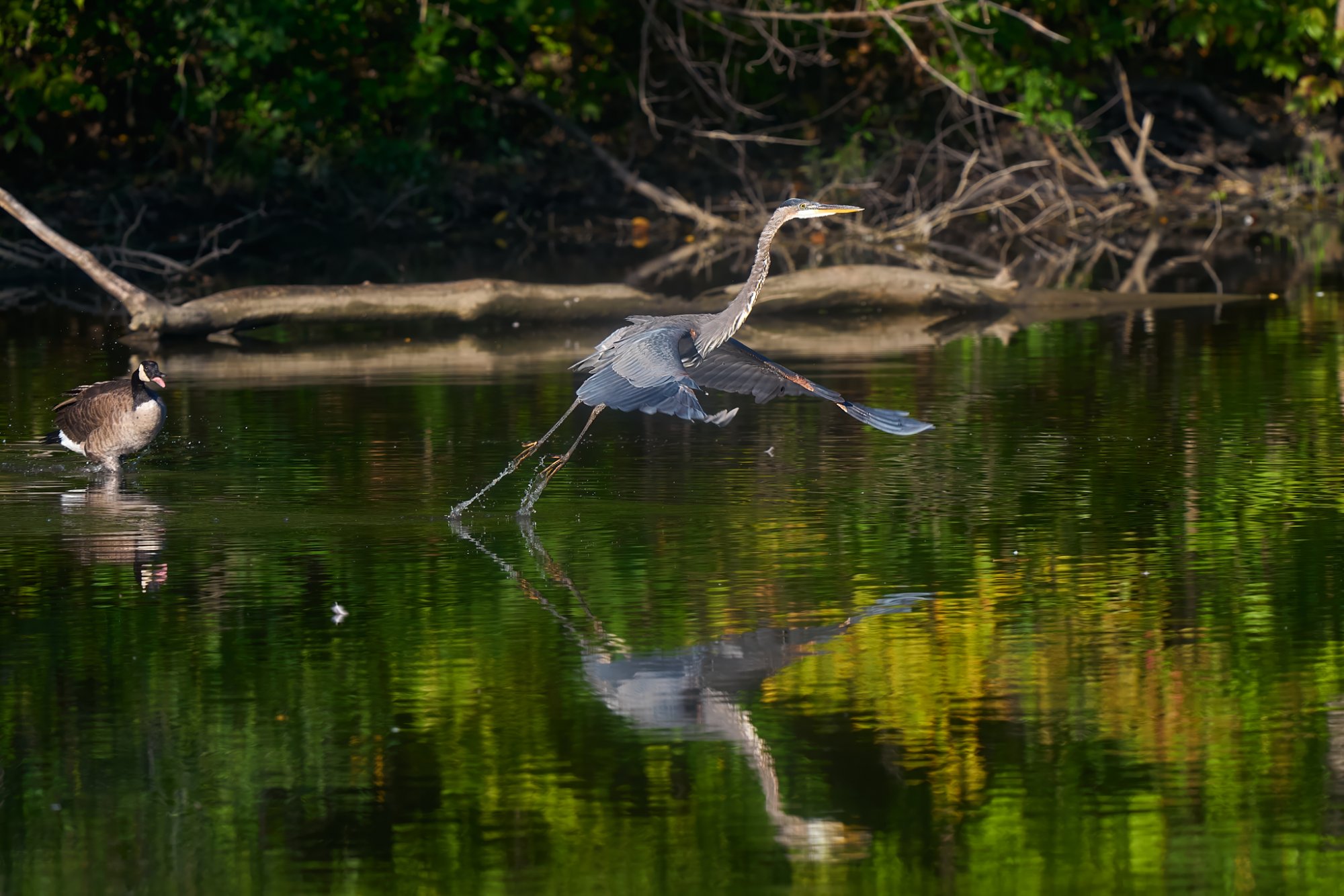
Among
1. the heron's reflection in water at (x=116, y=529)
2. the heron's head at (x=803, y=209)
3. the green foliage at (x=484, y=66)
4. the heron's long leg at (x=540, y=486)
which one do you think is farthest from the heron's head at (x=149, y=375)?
the green foliage at (x=484, y=66)

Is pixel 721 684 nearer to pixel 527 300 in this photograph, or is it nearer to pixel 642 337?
Result: pixel 642 337

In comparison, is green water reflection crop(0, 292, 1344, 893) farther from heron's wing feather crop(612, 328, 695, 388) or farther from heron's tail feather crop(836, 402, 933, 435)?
heron's wing feather crop(612, 328, 695, 388)

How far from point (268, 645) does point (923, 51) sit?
2600cm

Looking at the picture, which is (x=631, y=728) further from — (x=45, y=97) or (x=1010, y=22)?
(x=1010, y=22)

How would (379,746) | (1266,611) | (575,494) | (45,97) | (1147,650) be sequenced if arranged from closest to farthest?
(379,746)
(1147,650)
(1266,611)
(575,494)
(45,97)

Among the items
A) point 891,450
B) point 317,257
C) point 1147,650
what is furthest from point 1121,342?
point 317,257

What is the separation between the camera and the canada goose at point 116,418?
11492mm

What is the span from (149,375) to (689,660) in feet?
17.2

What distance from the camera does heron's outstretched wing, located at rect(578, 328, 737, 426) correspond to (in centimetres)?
867

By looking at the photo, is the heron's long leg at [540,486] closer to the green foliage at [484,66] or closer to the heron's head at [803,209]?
the heron's head at [803,209]

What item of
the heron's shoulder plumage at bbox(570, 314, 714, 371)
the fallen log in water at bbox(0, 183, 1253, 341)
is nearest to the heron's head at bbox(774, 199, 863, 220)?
the heron's shoulder plumage at bbox(570, 314, 714, 371)

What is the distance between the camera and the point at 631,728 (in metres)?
6.67

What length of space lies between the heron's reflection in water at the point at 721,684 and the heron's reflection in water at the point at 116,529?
1.81 meters

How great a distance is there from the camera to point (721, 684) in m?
7.15
